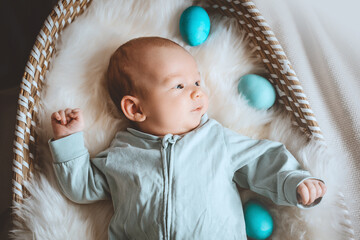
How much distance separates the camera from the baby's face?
0.97 metres

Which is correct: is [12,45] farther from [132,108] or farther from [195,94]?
[195,94]

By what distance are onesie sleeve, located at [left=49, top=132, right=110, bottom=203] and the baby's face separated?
0.22m

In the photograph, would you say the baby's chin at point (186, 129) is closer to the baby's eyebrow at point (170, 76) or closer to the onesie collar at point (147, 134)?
the onesie collar at point (147, 134)

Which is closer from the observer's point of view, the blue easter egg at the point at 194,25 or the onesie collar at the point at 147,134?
the onesie collar at the point at 147,134

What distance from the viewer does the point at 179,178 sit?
0.94 metres

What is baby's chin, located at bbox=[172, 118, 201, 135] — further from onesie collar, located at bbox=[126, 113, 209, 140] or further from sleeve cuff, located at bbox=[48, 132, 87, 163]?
sleeve cuff, located at bbox=[48, 132, 87, 163]

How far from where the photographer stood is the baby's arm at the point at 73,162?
977 millimetres

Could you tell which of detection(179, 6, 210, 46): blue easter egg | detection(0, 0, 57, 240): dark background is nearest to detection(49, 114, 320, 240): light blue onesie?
detection(179, 6, 210, 46): blue easter egg

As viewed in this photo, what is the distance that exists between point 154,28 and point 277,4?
46 centimetres

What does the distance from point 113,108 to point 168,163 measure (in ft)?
1.04

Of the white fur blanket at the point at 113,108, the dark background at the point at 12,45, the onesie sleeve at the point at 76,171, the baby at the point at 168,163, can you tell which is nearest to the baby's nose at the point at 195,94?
the baby at the point at 168,163

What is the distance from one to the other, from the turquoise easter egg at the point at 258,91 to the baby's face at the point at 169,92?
0.20 metres

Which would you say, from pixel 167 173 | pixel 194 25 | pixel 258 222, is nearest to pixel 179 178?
pixel 167 173

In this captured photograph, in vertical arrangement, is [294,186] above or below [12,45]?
below
